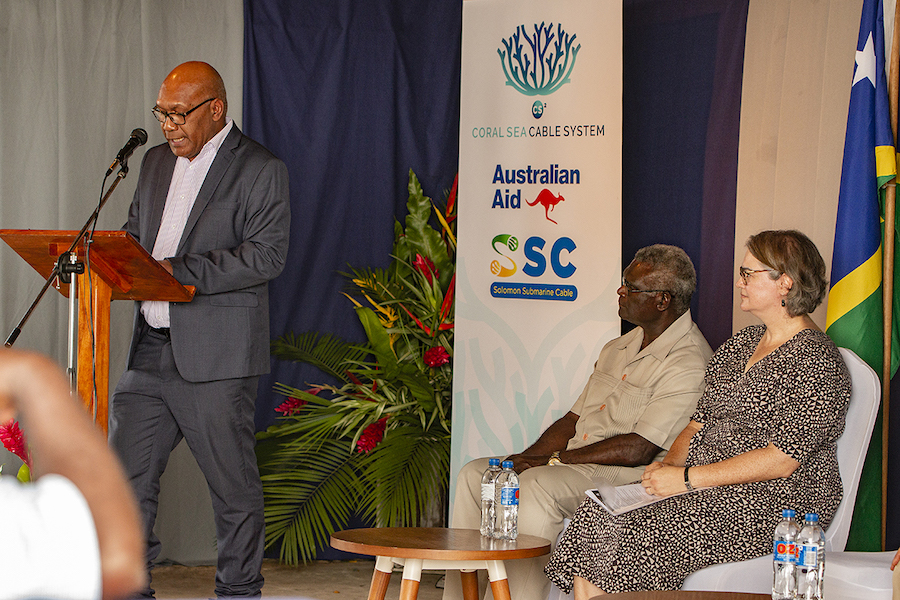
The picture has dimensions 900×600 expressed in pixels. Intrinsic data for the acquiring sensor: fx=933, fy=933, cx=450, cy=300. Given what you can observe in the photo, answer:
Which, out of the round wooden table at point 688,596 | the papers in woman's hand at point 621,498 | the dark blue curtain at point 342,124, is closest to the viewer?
the round wooden table at point 688,596

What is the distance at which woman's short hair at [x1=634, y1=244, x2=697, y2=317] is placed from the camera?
353 centimetres

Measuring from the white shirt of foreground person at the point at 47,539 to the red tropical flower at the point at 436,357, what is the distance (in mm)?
4193

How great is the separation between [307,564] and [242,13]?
118 inches

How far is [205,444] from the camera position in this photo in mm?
3324

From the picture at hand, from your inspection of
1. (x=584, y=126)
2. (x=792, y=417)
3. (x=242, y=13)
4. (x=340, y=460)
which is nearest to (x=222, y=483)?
(x=340, y=460)

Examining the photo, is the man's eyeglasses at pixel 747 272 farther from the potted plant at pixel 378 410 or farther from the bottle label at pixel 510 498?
the potted plant at pixel 378 410

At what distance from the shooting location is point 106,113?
488cm

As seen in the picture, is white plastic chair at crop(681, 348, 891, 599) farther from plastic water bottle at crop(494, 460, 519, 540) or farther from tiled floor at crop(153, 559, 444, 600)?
tiled floor at crop(153, 559, 444, 600)

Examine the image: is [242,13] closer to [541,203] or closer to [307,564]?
[541,203]

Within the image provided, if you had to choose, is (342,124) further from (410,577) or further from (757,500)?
(757,500)

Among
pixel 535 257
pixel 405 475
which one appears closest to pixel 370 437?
pixel 405 475

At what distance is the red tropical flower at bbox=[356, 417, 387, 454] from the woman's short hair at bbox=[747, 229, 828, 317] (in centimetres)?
230

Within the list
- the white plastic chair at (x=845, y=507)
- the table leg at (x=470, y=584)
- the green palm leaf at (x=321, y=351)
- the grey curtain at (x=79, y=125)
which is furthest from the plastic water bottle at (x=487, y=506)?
the grey curtain at (x=79, y=125)

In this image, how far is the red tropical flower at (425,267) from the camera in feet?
16.1
